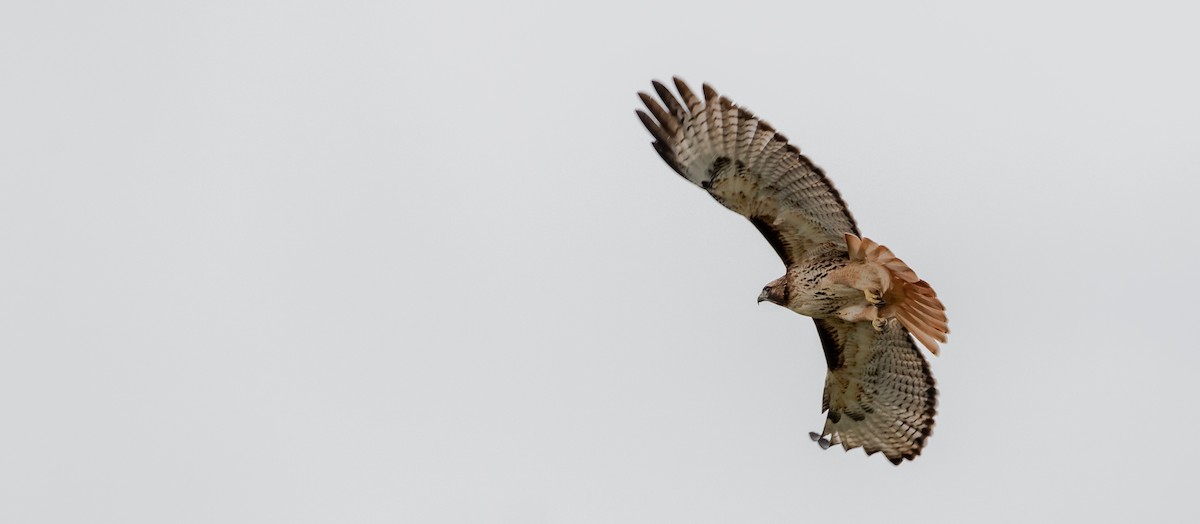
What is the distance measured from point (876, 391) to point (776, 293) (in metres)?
1.42

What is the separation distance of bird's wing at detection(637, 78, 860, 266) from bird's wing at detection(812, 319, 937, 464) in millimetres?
1048

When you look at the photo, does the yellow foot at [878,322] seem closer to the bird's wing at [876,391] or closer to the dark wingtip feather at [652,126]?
the bird's wing at [876,391]

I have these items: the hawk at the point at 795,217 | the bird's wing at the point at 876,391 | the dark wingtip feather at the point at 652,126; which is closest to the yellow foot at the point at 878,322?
the hawk at the point at 795,217

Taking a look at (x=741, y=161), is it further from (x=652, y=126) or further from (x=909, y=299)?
(x=909, y=299)

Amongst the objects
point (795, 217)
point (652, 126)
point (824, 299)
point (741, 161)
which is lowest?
point (824, 299)

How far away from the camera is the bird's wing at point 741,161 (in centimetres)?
1061

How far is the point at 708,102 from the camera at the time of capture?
10656 millimetres

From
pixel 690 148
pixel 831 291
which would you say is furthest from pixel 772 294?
pixel 690 148

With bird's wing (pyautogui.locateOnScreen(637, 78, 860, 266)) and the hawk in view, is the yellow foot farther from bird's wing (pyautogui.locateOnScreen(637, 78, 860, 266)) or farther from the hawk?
bird's wing (pyautogui.locateOnScreen(637, 78, 860, 266))

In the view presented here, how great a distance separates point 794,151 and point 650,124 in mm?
980

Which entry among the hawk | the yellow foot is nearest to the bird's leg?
the hawk

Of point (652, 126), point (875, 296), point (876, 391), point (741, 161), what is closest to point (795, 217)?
point (741, 161)

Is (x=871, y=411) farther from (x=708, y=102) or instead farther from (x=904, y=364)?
(x=708, y=102)

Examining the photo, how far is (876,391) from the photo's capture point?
12.0 metres
